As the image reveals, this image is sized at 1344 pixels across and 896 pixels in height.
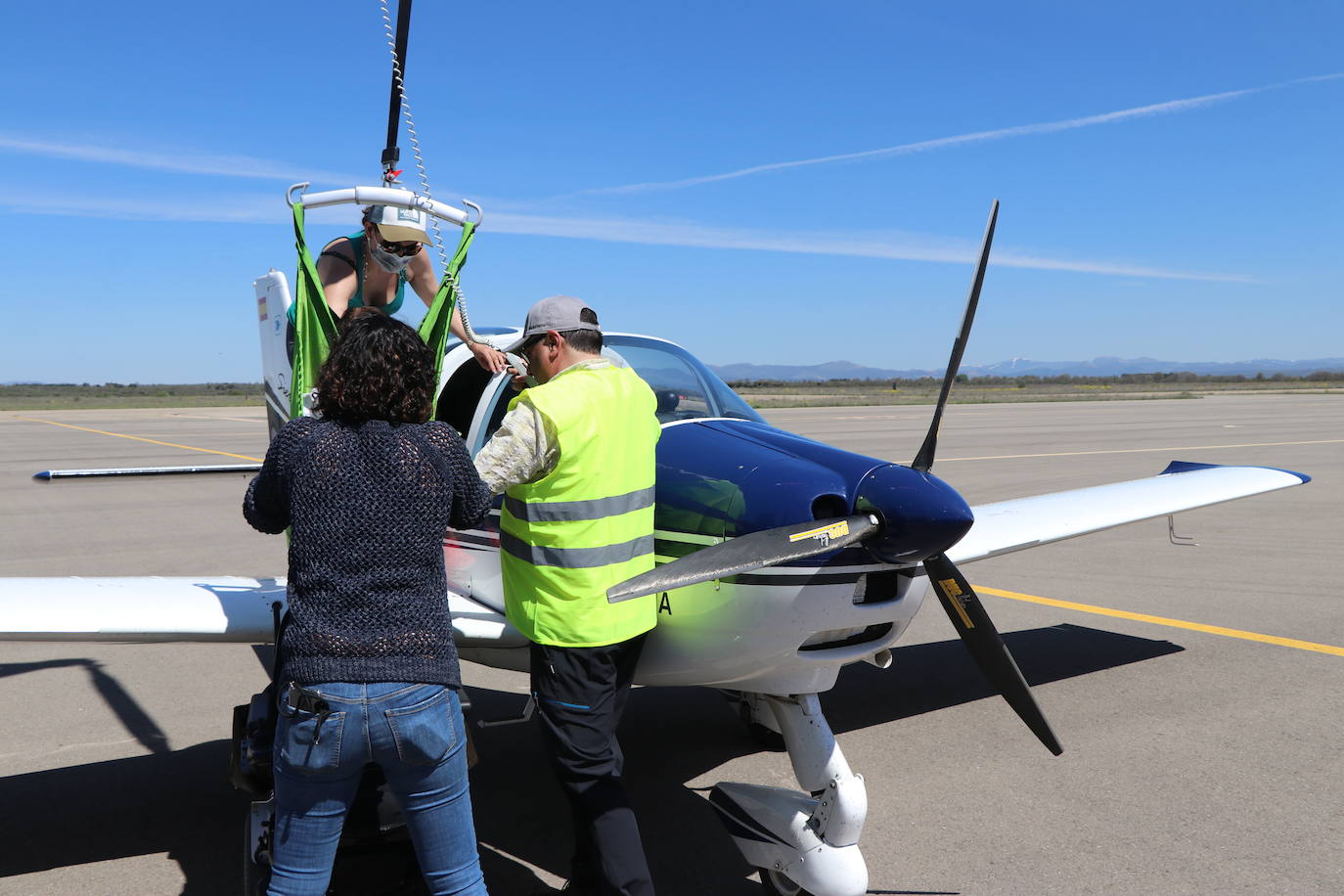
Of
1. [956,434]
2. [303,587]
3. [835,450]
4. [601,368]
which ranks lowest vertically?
[956,434]

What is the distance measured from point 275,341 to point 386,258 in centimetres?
240

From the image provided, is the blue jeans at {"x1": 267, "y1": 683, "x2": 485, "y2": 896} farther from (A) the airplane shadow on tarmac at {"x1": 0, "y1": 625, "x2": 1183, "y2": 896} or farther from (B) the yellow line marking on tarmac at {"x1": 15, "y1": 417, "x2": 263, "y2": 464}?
(B) the yellow line marking on tarmac at {"x1": 15, "y1": 417, "x2": 263, "y2": 464}

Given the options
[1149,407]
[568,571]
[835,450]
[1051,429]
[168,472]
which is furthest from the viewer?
[1149,407]

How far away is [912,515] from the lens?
8.86 ft

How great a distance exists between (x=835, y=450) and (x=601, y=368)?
83 cm

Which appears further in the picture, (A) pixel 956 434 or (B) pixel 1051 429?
(B) pixel 1051 429

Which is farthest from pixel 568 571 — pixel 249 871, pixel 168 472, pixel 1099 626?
pixel 1099 626

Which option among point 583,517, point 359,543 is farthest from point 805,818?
point 359,543

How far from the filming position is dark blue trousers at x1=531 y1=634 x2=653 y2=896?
2834mm

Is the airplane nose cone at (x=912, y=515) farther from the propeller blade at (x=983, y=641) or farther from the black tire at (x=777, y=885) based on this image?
the black tire at (x=777, y=885)

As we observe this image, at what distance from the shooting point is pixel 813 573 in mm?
2881

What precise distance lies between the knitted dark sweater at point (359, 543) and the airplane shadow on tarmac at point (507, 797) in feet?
4.36

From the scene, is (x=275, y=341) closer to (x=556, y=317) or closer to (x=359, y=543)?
(x=556, y=317)

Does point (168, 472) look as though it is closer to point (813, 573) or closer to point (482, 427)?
point (482, 427)
